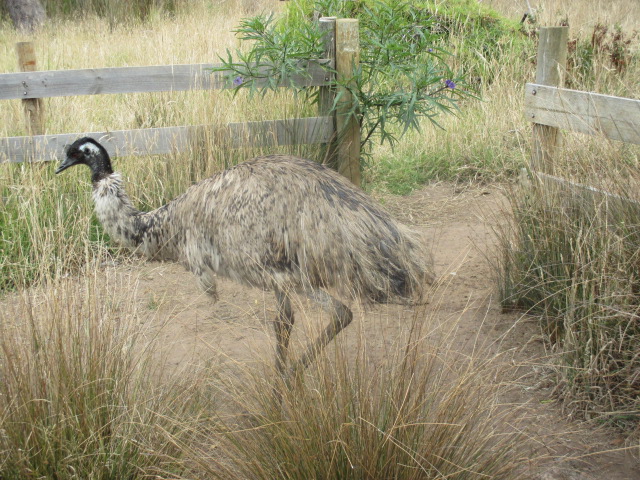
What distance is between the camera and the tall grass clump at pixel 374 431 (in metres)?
2.48

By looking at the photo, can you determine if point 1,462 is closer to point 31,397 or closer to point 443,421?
point 31,397

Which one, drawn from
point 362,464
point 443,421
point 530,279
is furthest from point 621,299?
point 362,464

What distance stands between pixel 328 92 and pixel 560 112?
2.03 m

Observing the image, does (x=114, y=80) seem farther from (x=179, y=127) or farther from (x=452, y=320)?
(x=452, y=320)

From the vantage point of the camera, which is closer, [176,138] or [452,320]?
[452,320]

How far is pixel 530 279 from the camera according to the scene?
165 inches

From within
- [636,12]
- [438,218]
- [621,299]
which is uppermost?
[636,12]

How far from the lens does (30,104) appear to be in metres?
5.80

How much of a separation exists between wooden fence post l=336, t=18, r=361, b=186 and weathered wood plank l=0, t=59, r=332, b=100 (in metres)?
0.14

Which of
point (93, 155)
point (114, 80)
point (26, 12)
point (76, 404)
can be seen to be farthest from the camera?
point (26, 12)

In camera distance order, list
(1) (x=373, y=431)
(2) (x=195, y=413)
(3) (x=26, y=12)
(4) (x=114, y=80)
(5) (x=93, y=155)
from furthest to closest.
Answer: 1. (3) (x=26, y=12)
2. (4) (x=114, y=80)
3. (5) (x=93, y=155)
4. (2) (x=195, y=413)
5. (1) (x=373, y=431)

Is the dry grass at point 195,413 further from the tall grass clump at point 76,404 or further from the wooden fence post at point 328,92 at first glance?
the wooden fence post at point 328,92

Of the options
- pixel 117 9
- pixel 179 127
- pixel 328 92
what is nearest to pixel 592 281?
pixel 328 92

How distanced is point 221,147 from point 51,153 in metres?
1.30
